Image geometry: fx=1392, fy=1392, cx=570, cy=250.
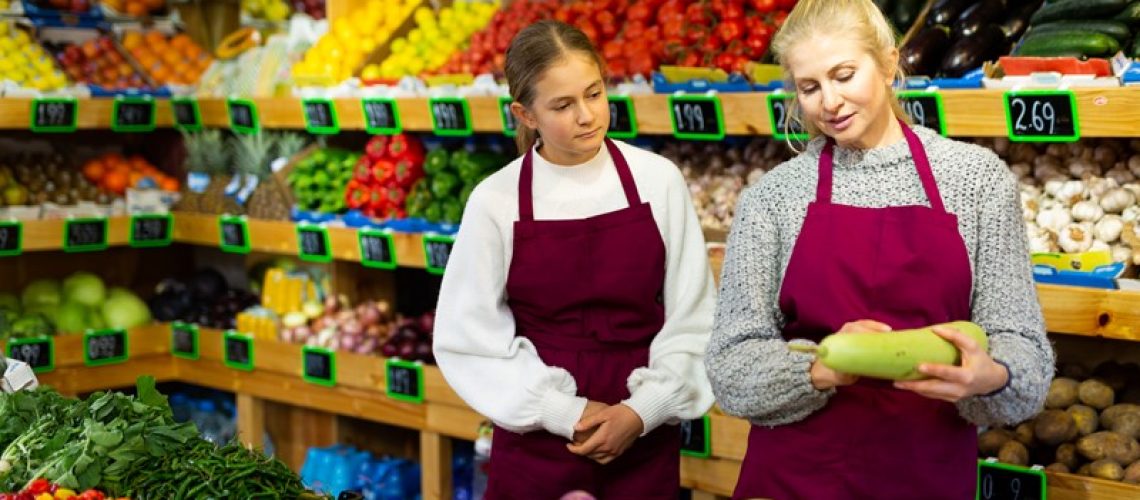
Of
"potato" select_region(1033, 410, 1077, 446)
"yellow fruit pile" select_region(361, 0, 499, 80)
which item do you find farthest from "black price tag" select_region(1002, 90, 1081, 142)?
"yellow fruit pile" select_region(361, 0, 499, 80)

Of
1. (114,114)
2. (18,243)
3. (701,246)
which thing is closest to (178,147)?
(114,114)

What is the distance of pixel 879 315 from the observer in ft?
7.27

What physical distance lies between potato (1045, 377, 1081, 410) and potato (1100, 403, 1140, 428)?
92 mm

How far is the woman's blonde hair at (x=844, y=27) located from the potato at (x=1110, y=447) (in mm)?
1454

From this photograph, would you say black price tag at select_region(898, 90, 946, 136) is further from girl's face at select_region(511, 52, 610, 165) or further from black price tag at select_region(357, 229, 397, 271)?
black price tag at select_region(357, 229, 397, 271)

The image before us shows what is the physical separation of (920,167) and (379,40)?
357 centimetres

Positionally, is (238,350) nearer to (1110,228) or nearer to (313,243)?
(313,243)

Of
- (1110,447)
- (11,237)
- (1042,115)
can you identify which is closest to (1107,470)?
(1110,447)

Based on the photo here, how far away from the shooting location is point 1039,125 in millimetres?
3250

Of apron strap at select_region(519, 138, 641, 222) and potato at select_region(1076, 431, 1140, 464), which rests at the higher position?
apron strap at select_region(519, 138, 641, 222)

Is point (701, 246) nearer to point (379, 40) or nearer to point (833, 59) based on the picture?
point (833, 59)

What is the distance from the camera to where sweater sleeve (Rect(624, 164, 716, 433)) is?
111 inches

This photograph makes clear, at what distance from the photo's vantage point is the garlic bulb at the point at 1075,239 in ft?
11.5

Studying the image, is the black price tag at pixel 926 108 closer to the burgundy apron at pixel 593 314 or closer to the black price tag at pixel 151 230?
the burgundy apron at pixel 593 314
